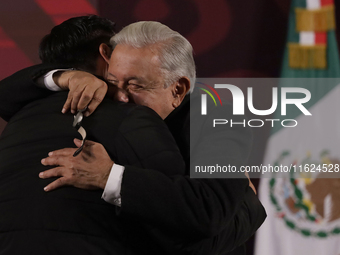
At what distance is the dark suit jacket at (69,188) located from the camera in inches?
35.0

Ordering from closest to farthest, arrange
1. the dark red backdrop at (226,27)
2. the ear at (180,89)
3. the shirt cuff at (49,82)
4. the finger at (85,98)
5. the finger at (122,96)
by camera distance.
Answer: the finger at (85,98) → the shirt cuff at (49,82) → the finger at (122,96) → the ear at (180,89) → the dark red backdrop at (226,27)

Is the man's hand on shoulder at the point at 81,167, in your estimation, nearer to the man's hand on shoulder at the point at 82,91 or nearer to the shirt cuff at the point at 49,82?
the man's hand on shoulder at the point at 82,91

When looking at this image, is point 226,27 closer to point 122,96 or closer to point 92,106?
point 122,96

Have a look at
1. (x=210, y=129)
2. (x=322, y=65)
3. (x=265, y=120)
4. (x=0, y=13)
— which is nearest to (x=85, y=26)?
(x=210, y=129)

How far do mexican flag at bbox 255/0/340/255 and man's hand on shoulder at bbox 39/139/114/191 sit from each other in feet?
7.21

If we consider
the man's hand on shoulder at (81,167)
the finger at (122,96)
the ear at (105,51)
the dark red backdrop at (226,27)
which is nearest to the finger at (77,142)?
the man's hand on shoulder at (81,167)

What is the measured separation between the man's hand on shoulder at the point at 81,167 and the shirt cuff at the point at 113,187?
0.01 metres

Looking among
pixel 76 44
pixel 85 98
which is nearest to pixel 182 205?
pixel 85 98

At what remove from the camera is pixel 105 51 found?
140 centimetres

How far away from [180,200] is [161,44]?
70 centimetres

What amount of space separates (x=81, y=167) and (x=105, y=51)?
0.60 m

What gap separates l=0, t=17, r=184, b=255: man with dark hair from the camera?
0.89 m

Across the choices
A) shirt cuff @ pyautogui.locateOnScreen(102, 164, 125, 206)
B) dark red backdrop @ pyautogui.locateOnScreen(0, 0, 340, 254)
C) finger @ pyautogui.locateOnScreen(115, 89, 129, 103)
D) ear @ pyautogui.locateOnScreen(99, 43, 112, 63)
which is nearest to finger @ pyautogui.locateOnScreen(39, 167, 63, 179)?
shirt cuff @ pyautogui.locateOnScreen(102, 164, 125, 206)

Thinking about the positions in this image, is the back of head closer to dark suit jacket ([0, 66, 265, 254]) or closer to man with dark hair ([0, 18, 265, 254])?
man with dark hair ([0, 18, 265, 254])
